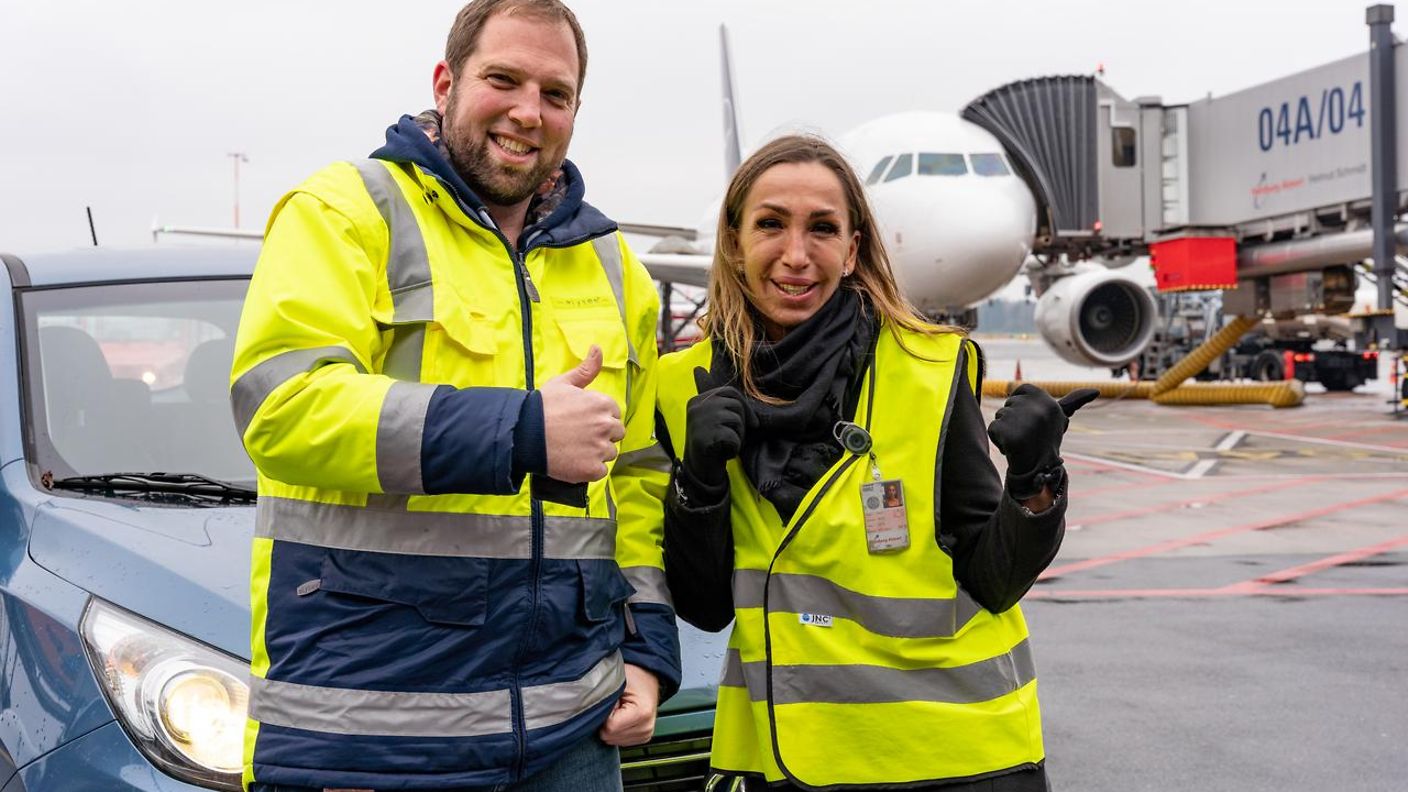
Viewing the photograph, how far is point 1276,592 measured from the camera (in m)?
6.54

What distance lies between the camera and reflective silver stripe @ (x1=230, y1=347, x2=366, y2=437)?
144 cm

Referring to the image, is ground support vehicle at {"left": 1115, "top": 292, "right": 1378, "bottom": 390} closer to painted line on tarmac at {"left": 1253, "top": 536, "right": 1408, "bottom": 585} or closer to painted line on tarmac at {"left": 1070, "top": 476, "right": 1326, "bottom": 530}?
painted line on tarmac at {"left": 1070, "top": 476, "right": 1326, "bottom": 530}

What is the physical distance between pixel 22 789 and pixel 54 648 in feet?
0.80

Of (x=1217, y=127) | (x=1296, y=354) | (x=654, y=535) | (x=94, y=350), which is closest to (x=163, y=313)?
(x=94, y=350)

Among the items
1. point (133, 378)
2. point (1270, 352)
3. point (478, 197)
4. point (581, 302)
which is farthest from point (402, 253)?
point (1270, 352)

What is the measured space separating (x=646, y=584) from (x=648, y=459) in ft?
0.70

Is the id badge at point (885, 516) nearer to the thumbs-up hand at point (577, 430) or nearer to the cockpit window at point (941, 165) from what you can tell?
the thumbs-up hand at point (577, 430)

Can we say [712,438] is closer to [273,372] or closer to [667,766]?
[273,372]

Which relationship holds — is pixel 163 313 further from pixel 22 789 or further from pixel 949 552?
pixel 949 552

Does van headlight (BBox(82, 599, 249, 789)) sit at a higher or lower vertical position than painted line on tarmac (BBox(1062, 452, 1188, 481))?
higher

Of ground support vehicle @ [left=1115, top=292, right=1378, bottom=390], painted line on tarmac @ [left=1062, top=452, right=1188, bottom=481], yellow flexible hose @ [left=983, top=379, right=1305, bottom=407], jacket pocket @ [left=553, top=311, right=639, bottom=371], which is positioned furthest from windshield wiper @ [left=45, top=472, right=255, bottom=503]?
ground support vehicle @ [left=1115, top=292, right=1378, bottom=390]

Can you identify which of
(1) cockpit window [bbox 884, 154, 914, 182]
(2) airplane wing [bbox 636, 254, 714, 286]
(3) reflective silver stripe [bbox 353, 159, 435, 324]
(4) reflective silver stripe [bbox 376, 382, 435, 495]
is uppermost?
(1) cockpit window [bbox 884, 154, 914, 182]

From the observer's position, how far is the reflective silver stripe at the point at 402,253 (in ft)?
5.23

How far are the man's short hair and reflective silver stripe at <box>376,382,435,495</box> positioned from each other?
630mm
